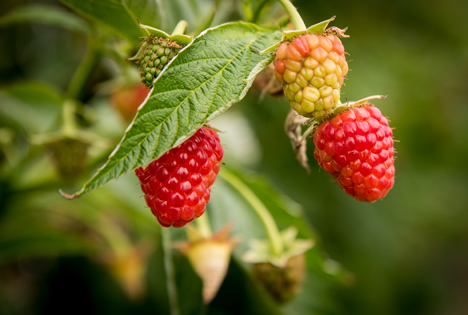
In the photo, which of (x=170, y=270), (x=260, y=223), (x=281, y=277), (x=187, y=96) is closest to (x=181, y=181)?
(x=187, y=96)

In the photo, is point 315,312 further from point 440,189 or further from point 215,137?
point 440,189

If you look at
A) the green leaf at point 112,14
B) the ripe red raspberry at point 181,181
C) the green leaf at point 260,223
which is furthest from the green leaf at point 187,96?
the green leaf at point 260,223

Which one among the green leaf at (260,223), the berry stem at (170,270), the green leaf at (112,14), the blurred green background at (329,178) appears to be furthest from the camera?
the blurred green background at (329,178)

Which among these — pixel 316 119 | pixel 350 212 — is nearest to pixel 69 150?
pixel 316 119

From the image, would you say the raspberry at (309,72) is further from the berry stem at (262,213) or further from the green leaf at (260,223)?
the green leaf at (260,223)

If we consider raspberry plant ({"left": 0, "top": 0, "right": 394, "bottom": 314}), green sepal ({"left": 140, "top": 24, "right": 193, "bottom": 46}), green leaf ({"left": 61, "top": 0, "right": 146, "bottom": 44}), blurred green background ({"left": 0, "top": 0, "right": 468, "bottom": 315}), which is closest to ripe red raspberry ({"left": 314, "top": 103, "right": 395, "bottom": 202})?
raspberry plant ({"left": 0, "top": 0, "right": 394, "bottom": 314})

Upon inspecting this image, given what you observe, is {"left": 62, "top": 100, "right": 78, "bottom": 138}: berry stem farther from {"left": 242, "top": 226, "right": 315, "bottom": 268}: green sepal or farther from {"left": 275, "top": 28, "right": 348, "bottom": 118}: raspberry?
{"left": 275, "top": 28, "right": 348, "bottom": 118}: raspberry
